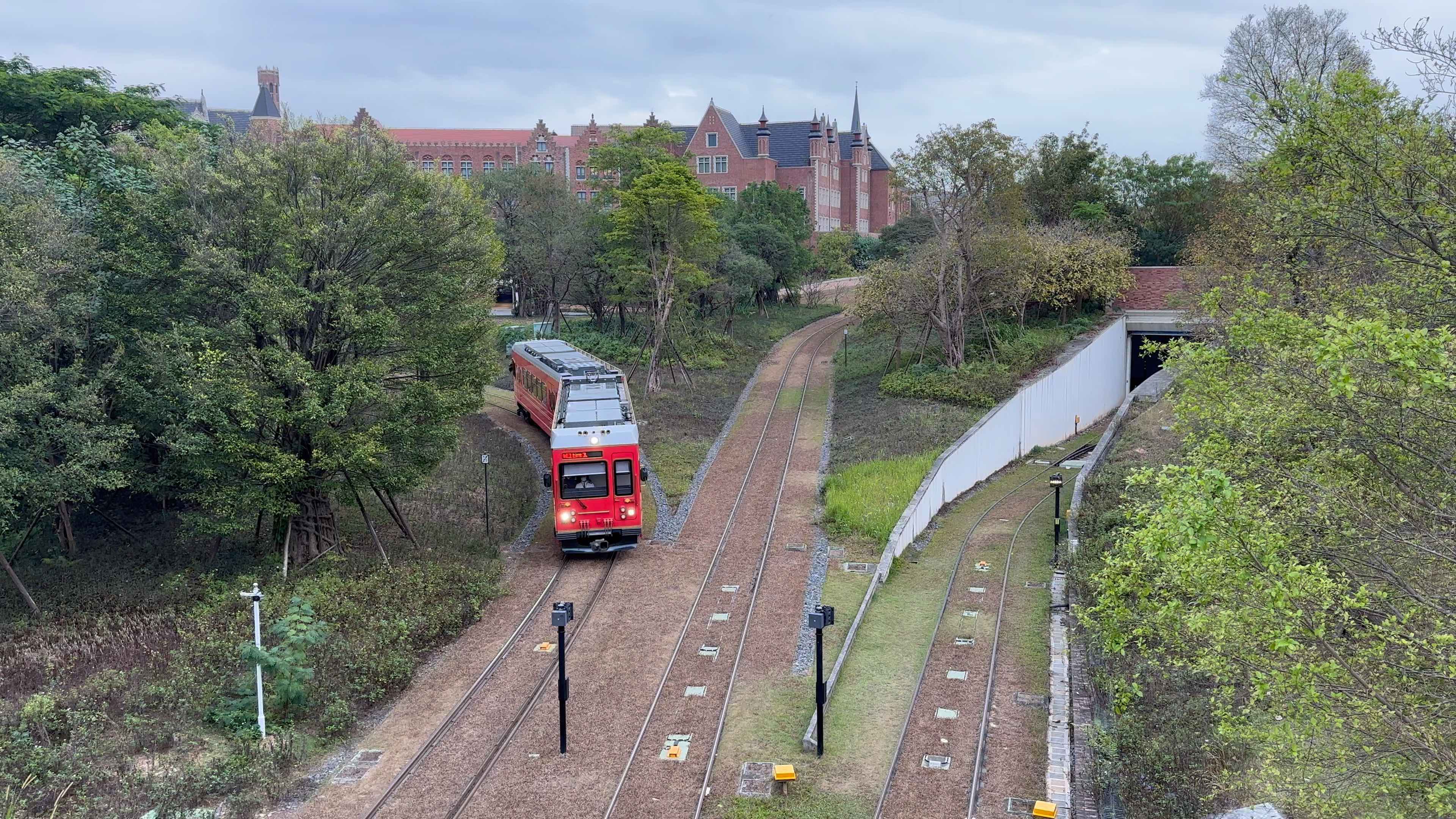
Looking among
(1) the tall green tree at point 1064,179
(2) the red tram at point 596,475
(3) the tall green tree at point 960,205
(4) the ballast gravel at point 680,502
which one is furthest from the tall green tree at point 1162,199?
(2) the red tram at point 596,475

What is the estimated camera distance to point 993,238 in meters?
35.8

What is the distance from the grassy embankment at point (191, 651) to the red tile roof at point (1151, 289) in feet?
101

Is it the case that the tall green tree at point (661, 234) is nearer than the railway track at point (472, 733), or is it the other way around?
the railway track at point (472, 733)

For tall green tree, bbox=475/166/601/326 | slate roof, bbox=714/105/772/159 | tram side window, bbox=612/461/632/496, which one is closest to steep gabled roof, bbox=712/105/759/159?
slate roof, bbox=714/105/772/159

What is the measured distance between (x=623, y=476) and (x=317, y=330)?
698cm

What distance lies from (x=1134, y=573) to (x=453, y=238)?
53.7 feet

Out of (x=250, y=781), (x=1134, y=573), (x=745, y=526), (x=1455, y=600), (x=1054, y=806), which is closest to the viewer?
(x=1455, y=600)

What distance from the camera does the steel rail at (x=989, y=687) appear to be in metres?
12.5

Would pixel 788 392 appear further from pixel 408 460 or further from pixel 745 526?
pixel 408 460

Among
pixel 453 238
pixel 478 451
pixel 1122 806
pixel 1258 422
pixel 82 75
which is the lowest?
pixel 1122 806

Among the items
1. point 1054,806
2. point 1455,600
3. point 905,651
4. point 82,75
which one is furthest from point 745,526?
point 82,75

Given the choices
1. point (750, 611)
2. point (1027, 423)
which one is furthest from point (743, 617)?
point (1027, 423)

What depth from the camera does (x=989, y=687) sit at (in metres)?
15.5

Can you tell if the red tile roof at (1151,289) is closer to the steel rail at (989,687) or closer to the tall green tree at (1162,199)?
the tall green tree at (1162,199)
